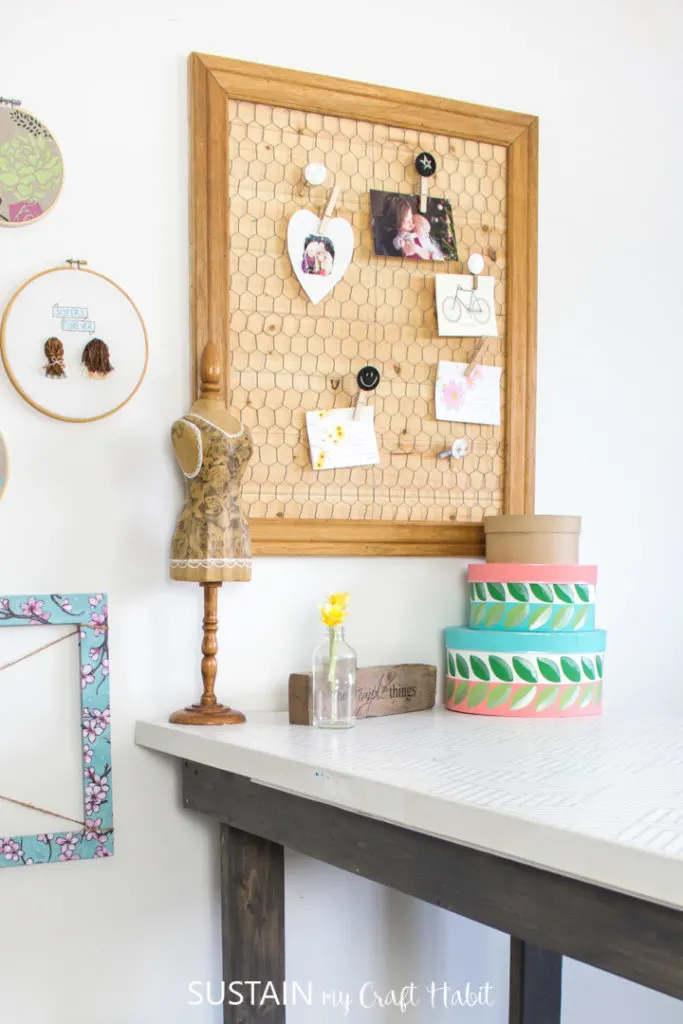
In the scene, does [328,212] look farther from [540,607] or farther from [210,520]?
[540,607]

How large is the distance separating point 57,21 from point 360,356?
2.18ft

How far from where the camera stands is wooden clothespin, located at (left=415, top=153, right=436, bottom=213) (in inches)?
69.5

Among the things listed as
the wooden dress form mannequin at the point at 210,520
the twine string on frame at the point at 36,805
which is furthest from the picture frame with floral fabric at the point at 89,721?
the wooden dress form mannequin at the point at 210,520

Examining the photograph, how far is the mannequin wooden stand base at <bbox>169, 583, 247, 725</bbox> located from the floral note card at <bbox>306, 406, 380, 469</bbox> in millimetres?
309

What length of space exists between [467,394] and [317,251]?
13.7 inches

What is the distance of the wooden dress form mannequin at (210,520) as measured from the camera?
4.83ft

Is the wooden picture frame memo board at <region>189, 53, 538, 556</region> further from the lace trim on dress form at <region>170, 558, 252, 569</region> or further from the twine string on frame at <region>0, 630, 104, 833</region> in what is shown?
the twine string on frame at <region>0, 630, 104, 833</region>

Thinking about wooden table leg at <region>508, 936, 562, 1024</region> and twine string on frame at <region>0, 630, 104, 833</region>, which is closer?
twine string on frame at <region>0, 630, 104, 833</region>

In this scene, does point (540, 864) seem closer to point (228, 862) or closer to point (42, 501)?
point (228, 862)

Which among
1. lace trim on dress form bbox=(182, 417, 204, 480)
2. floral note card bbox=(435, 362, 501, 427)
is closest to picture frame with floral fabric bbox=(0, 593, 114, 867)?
lace trim on dress form bbox=(182, 417, 204, 480)

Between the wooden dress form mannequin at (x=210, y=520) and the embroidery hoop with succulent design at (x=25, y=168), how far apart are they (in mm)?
363

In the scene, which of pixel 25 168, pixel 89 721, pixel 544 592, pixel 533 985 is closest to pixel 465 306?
pixel 544 592

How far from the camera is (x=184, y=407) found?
162 cm

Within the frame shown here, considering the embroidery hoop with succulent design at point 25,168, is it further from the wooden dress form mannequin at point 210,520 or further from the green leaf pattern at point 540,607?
the green leaf pattern at point 540,607
